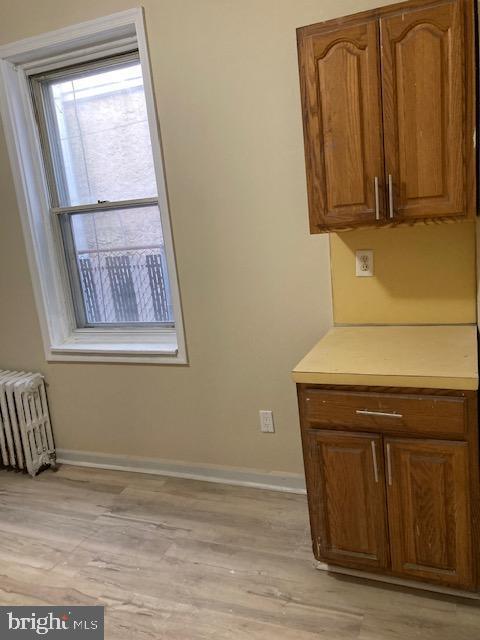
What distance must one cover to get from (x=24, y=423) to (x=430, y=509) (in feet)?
7.59

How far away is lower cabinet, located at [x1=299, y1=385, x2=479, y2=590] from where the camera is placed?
1.65 metres

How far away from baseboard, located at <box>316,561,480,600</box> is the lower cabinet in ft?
0.17

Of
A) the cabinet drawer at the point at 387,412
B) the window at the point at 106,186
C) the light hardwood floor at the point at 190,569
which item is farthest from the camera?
the window at the point at 106,186

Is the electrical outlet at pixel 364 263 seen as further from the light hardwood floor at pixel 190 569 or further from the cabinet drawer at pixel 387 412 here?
the light hardwood floor at pixel 190 569

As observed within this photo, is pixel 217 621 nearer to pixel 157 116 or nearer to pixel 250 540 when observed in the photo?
pixel 250 540

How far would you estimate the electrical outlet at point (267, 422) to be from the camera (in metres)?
2.62

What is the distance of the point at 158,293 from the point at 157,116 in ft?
3.13

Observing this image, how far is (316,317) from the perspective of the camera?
2408 millimetres

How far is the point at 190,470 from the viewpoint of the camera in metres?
2.88

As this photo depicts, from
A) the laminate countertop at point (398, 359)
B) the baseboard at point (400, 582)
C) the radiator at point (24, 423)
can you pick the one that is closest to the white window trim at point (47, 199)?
the radiator at point (24, 423)

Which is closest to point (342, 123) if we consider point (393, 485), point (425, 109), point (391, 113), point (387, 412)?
point (391, 113)

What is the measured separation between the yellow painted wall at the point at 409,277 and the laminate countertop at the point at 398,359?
0.26 feet

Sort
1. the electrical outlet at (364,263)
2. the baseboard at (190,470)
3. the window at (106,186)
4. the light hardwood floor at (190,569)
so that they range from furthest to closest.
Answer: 1. the window at (106,186)
2. the baseboard at (190,470)
3. the electrical outlet at (364,263)
4. the light hardwood floor at (190,569)

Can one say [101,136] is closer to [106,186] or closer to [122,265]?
[106,186]
